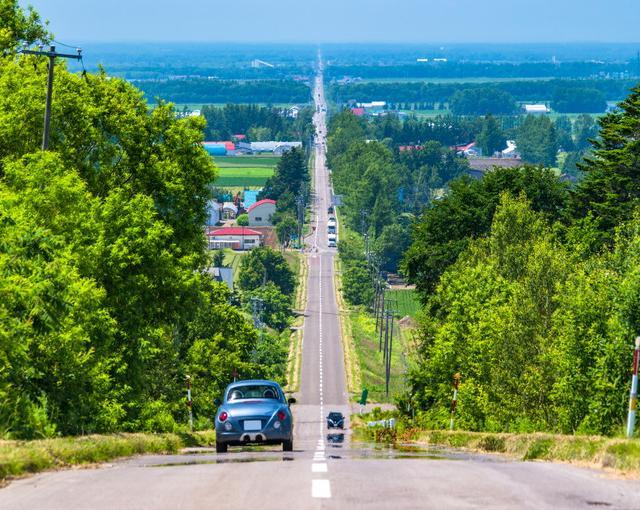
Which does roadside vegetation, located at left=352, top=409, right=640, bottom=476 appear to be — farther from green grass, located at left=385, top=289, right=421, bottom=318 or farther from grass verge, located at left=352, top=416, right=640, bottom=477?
green grass, located at left=385, top=289, right=421, bottom=318

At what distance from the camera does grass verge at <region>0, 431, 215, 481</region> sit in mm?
19925

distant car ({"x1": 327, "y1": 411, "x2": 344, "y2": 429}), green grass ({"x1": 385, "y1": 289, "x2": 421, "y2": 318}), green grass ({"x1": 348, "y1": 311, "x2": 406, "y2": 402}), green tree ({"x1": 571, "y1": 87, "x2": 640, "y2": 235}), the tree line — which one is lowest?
green grass ({"x1": 385, "y1": 289, "x2": 421, "y2": 318})

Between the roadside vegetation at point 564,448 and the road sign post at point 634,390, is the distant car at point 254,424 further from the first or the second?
the road sign post at point 634,390

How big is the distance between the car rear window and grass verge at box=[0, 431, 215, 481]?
6.87 ft

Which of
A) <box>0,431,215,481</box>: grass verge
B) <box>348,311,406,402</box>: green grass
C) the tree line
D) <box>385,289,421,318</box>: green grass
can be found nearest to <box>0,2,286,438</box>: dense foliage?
<box>0,431,215,481</box>: grass verge

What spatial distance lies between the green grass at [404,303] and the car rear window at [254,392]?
14000cm

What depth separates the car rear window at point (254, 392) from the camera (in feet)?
108

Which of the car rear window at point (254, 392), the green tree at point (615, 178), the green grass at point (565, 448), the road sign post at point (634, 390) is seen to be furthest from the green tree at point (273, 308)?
the road sign post at point (634, 390)

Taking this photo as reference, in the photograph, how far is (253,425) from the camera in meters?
31.5

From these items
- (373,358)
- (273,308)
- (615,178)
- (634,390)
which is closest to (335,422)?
(615,178)

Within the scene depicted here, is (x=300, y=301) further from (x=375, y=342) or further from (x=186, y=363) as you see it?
(x=186, y=363)

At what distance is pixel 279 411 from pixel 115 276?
17327 mm

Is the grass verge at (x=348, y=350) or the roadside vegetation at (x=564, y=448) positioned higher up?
the roadside vegetation at (x=564, y=448)

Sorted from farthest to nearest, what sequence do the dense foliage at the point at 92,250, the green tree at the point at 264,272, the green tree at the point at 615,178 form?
the green tree at the point at 264,272, the green tree at the point at 615,178, the dense foliage at the point at 92,250
